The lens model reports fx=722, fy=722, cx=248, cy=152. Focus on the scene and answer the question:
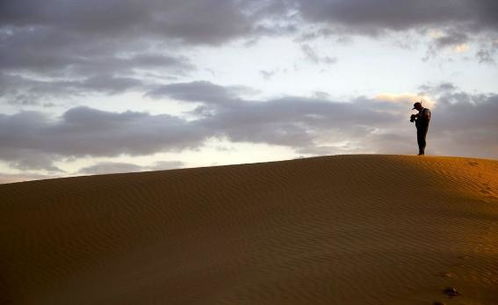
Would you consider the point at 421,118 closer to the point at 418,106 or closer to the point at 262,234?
the point at 418,106

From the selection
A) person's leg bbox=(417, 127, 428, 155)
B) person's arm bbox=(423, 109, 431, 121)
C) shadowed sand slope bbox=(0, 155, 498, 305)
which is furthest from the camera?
person's leg bbox=(417, 127, 428, 155)

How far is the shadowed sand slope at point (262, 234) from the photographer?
1342cm

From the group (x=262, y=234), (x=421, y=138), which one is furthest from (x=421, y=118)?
(x=262, y=234)

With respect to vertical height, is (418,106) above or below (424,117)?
above

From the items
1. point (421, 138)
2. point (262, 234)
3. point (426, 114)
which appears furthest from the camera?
point (421, 138)

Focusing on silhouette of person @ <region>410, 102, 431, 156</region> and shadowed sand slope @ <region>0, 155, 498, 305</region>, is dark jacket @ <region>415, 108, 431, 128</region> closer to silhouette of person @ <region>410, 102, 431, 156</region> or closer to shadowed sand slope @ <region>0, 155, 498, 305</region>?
silhouette of person @ <region>410, 102, 431, 156</region>

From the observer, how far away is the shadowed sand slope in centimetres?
1342

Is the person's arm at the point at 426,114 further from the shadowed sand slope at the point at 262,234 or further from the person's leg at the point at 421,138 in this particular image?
the shadowed sand slope at the point at 262,234

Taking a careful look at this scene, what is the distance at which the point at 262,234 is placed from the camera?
1770 centimetres

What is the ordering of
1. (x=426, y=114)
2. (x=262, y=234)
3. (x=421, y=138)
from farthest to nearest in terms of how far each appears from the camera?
(x=421, y=138) → (x=426, y=114) → (x=262, y=234)

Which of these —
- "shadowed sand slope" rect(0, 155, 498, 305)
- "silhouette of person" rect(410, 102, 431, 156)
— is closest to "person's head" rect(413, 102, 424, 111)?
"silhouette of person" rect(410, 102, 431, 156)

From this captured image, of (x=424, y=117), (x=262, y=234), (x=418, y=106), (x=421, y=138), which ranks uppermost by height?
(x=418, y=106)

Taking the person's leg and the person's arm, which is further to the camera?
the person's leg

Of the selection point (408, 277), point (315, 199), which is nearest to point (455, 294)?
point (408, 277)
